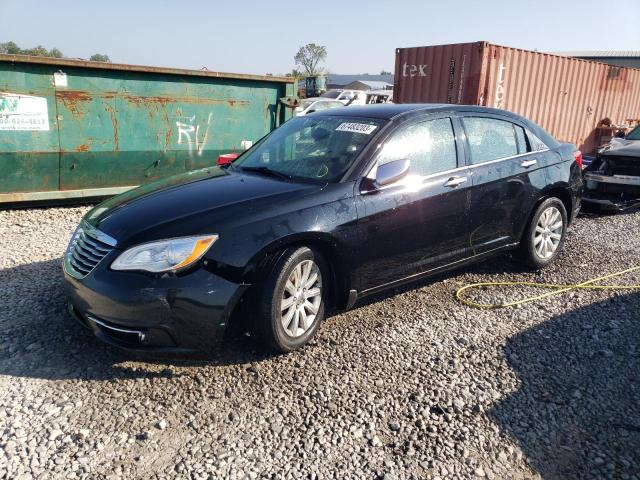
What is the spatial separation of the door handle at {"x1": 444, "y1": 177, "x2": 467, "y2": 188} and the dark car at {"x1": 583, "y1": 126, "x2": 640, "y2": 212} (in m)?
4.61

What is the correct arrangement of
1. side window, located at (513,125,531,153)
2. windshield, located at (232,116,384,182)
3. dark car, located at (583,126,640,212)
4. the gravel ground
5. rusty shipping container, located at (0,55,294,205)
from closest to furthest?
1. the gravel ground
2. windshield, located at (232,116,384,182)
3. side window, located at (513,125,531,153)
4. rusty shipping container, located at (0,55,294,205)
5. dark car, located at (583,126,640,212)

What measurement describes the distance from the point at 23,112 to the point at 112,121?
1062 mm

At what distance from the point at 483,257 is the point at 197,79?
504 cm

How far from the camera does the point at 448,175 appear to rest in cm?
431

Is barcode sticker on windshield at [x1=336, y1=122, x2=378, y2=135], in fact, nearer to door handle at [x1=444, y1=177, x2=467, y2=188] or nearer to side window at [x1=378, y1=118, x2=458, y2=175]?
side window at [x1=378, y1=118, x2=458, y2=175]

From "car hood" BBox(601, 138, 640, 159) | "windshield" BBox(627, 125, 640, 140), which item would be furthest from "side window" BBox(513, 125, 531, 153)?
"windshield" BBox(627, 125, 640, 140)

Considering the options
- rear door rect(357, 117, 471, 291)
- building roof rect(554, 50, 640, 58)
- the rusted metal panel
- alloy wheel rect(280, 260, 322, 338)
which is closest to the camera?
alloy wheel rect(280, 260, 322, 338)

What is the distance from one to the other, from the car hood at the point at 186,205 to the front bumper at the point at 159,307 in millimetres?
263

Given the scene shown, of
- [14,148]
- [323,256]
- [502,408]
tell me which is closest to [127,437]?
[323,256]

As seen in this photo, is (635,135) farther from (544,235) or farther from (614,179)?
(544,235)

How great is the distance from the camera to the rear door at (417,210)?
3840mm

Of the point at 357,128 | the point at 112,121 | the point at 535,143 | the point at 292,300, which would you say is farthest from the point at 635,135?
the point at 112,121

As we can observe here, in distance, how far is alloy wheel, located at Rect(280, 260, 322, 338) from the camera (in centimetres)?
348

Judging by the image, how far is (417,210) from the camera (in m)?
4.06
